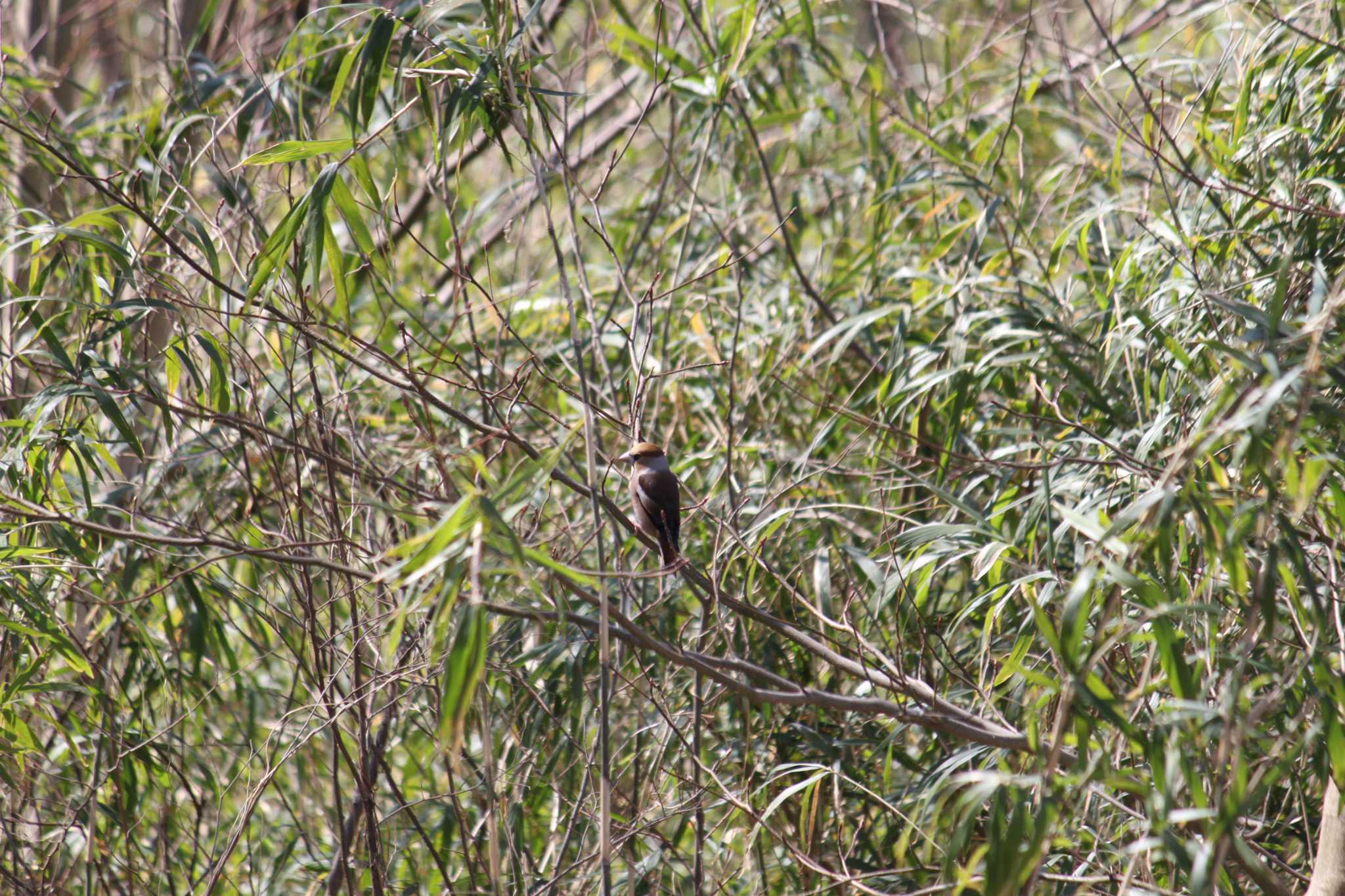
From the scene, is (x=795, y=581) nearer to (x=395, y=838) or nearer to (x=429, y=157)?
(x=395, y=838)

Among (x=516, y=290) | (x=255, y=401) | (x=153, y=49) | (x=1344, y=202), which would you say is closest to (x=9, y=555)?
(x=255, y=401)

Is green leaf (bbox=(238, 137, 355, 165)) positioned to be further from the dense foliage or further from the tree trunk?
the tree trunk

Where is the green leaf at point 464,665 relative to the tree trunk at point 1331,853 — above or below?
above

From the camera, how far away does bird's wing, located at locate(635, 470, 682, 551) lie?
2660 millimetres

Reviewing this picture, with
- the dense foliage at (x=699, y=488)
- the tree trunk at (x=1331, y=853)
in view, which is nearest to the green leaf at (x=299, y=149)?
the dense foliage at (x=699, y=488)

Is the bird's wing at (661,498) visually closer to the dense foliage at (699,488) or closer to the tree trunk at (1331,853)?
the dense foliage at (699,488)

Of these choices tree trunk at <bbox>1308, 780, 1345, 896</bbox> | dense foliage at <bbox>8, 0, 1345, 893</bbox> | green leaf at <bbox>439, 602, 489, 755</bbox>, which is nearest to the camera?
green leaf at <bbox>439, 602, 489, 755</bbox>

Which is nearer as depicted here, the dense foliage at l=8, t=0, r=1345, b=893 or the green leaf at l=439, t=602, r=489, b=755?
the green leaf at l=439, t=602, r=489, b=755

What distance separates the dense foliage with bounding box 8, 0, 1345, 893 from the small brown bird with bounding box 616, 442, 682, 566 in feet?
0.36

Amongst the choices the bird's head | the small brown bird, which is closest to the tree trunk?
the small brown bird

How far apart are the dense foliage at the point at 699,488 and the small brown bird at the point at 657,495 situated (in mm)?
109

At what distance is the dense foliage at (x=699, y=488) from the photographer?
5.99ft

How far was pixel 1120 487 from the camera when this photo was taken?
240cm

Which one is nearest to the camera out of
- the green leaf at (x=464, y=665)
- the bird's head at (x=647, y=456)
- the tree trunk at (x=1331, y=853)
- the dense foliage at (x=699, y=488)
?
the green leaf at (x=464, y=665)
